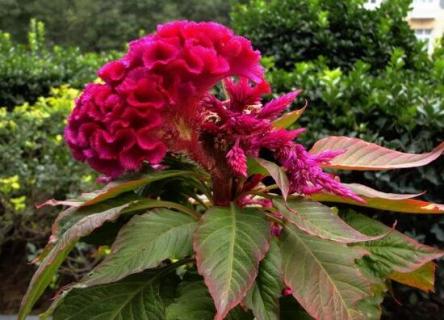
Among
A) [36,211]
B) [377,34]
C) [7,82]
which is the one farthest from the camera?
[7,82]

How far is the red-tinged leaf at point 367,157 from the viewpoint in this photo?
136 centimetres

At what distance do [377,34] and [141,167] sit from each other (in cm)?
425

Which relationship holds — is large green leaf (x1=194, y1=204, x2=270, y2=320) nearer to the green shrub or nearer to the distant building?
the green shrub

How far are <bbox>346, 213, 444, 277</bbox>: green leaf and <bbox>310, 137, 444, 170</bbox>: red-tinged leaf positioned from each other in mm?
142

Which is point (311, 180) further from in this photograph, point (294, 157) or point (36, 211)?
point (36, 211)

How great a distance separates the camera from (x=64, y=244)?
1.15m

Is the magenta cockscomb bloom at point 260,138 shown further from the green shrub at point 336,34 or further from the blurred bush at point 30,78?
the blurred bush at point 30,78

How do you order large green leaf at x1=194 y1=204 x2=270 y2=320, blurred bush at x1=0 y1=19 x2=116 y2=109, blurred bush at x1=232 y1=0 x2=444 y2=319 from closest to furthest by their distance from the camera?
1. large green leaf at x1=194 y1=204 x2=270 y2=320
2. blurred bush at x1=232 y1=0 x2=444 y2=319
3. blurred bush at x1=0 y1=19 x2=116 y2=109

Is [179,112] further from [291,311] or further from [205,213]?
[291,311]

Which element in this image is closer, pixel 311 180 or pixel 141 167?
pixel 311 180

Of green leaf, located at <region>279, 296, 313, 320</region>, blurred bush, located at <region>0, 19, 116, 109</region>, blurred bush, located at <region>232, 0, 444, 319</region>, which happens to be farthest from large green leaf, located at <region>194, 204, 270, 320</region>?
blurred bush, located at <region>0, 19, 116, 109</region>

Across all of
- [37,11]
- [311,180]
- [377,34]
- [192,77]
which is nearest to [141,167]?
[192,77]

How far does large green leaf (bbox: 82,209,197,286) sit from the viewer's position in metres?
1.13

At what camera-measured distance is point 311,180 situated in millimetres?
1161
